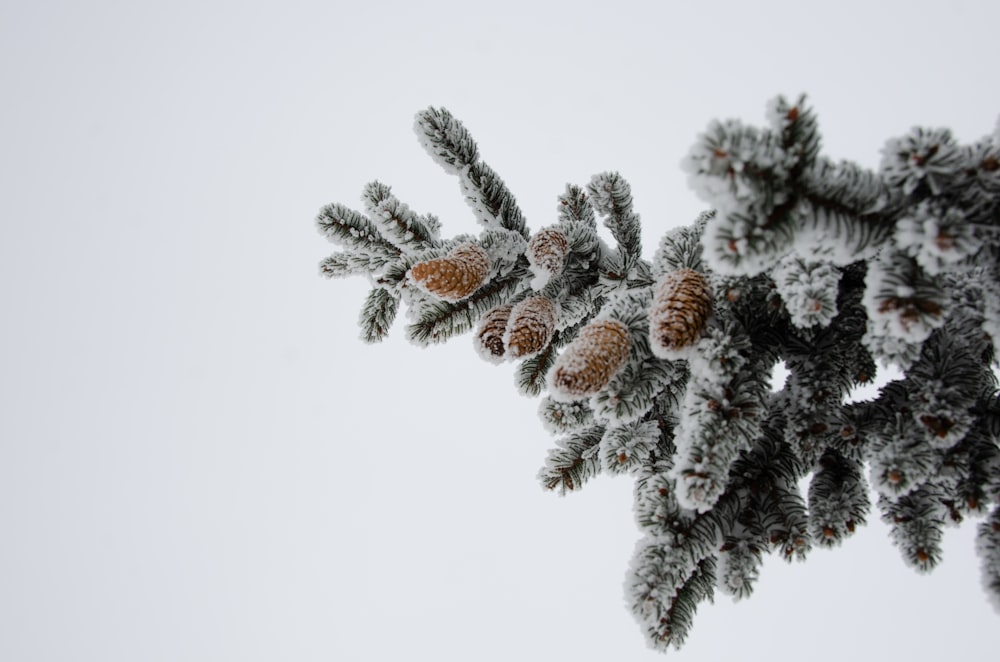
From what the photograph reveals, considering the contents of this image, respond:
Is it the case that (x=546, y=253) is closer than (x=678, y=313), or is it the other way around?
(x=678, y=313)

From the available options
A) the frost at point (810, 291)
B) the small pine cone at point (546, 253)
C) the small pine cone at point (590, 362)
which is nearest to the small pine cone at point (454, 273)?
the small pine cone at point (546, 253)

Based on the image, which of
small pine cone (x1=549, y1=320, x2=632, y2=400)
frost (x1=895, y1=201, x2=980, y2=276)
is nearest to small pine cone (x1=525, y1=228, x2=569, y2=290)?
small pine cone (x1=549, y1=320, x2=632, y2=400)

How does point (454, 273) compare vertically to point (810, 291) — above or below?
below

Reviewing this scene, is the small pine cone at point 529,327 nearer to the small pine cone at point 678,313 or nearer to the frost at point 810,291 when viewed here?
the small pine cone at point 678,313

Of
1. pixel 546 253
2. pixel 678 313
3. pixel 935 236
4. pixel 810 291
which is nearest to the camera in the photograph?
pixel 935 236

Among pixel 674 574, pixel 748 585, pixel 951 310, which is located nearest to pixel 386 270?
pixel 674 574

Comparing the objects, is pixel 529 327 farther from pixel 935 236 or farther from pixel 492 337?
pixel 935 236

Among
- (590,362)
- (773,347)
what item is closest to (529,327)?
(590,362)

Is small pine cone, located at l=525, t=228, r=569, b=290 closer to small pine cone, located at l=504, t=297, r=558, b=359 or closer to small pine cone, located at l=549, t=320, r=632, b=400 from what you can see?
small pine cone, located at l=504, t=297, r=558, b=359

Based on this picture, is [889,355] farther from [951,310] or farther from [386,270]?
[386,270]
